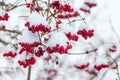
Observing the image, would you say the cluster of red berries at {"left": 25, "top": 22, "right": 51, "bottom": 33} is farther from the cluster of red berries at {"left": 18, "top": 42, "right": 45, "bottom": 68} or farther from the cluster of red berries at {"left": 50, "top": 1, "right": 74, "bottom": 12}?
the cluster of red berries at {"left": 50, "top": 1, "right": 74, "bottom": 12}

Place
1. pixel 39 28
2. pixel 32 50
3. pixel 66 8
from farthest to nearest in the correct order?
pixel 66 8
pixel 32 50
pixel 39 28

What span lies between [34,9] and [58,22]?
21 centimetres

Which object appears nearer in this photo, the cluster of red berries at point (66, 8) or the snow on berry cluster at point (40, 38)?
the snow on berry cluster at point (40, 38)

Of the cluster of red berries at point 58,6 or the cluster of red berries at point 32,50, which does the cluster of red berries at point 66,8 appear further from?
the cluster of red berries at point 32,50

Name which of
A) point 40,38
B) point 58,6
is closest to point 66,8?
point 58,6

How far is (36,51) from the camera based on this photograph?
Result: 3.12m

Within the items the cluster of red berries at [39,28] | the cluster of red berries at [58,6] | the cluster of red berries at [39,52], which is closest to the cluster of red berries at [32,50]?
the cluster of red berries at [39,52]

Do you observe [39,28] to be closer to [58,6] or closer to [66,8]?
[58,6]

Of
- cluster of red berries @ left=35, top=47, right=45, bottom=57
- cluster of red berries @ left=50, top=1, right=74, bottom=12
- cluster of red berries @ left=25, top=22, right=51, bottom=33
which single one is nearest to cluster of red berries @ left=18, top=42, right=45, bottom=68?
cluster of red berries @ left=35, top=47, right=45, bottom=57

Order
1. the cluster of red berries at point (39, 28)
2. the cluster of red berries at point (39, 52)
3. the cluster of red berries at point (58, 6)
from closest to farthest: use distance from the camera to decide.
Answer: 1. the cluster of red berries at point (39, 28)
2. the cluster of red berries at point (39, 52)
3. the cluster of red berries at point (58, 6)

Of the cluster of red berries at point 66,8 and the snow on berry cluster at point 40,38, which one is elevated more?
the cluster of red berries at point 66,8

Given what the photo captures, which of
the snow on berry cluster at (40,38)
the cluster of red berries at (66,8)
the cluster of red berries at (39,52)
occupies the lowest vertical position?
the cluster of red berries at (39,52)

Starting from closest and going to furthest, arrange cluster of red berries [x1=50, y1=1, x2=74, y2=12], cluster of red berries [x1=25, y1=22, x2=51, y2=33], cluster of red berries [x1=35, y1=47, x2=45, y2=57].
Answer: cluster of red berries [x1=25, y1=22, x2=51, y2=33]
cluster of red berries [x1=35, y1=47, x2=45, y2=57]
cluster of red berries [x1=50, y1=1, x2=74, y2=12]

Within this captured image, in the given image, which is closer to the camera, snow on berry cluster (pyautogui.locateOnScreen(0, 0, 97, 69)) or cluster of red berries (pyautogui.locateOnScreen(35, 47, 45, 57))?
snow on berry cluster (pyautogui.locateOnScreen(0, 0, 97, 69))
